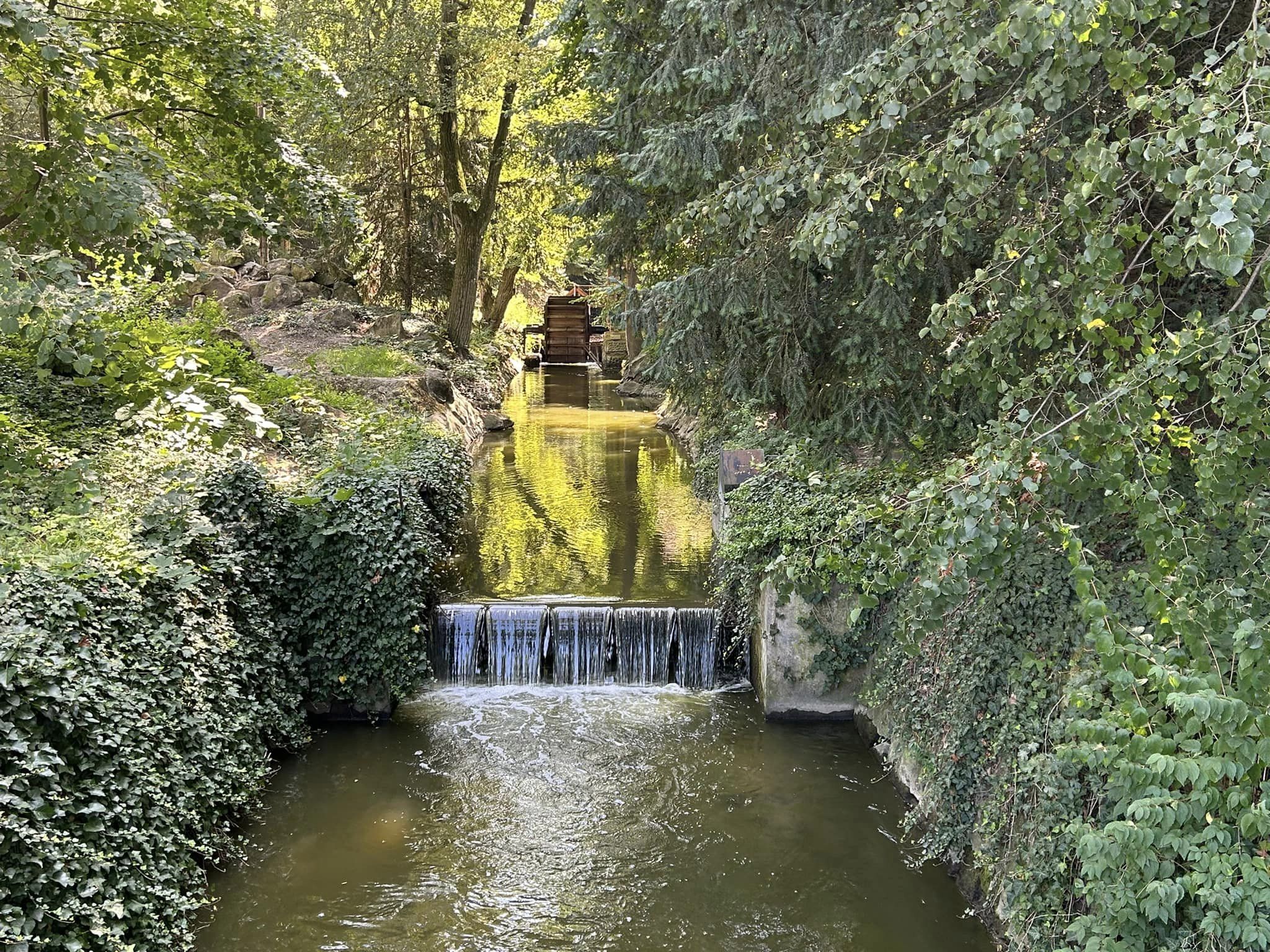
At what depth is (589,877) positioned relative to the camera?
718 cm

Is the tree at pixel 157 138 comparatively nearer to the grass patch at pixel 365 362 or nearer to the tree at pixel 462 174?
the grass patch at pixel 365 362

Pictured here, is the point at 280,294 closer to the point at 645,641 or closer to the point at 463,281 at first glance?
the point at 463,281

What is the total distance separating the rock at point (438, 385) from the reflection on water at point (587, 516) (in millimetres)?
1327

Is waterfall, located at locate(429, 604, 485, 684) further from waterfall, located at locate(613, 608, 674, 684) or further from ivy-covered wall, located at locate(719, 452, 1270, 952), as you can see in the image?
ivy-covered wall, located at locate(719, 452, 1270, 952)

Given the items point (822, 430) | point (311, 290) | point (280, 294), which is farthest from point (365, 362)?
point (822, 430)

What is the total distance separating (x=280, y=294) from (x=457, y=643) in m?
14.3

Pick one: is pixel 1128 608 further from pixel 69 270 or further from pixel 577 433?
pixel 577 433

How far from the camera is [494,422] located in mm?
21578

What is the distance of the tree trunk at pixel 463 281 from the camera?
22.0m

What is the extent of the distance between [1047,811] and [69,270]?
6.24m

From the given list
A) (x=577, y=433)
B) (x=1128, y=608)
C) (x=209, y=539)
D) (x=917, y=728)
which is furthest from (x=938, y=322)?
(x=577, y=433)

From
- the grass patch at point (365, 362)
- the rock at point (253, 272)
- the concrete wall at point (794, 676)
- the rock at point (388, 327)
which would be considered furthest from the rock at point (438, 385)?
the concrete wall at point (794, 676)

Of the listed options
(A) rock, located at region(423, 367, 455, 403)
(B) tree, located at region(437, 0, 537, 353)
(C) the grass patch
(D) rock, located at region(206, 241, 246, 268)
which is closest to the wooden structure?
(B) tree, located at region(437, 0, 537, 353)

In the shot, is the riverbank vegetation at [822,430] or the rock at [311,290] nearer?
the riverbank vegetation at [822,430]
